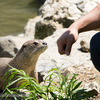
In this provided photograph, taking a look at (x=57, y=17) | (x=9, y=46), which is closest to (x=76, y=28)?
(x=9, y=46)

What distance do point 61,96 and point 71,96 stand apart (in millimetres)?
119

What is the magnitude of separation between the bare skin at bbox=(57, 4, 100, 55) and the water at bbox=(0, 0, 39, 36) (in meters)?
8.58

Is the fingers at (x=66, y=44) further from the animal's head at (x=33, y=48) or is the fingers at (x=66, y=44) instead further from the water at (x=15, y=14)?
the water at (x=15, y=14)

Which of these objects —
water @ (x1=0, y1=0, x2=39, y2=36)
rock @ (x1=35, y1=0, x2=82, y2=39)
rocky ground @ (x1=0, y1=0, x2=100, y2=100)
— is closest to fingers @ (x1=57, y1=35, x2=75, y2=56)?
rocky ground @ (x1=0, y1=0, x2=100, y2=100)

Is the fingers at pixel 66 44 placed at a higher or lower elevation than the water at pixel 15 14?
higher

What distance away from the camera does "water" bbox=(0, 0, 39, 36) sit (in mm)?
11055

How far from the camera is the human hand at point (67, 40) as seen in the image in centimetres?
187

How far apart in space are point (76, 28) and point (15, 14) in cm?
1165

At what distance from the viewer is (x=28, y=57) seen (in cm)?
361

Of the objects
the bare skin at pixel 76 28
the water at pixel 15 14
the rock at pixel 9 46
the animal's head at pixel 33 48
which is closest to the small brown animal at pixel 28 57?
the animal's head at pixel 33 48

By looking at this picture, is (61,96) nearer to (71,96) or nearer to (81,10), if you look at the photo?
(71,96)

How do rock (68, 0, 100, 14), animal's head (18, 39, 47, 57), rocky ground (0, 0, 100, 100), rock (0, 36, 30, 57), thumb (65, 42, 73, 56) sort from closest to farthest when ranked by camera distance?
thumb (65, 42, 73, 56), animal's head (18, 39, 47, 57), rocky ground (0, 0, 100, 100), rock (0, 36, 30, 57), rock (68, 0, 100, 14)

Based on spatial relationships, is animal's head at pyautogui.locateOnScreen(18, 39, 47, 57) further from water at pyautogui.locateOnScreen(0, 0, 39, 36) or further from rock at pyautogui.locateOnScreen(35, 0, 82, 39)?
water at pyautogui.locateOnScreen(0, 0, 39, 36)

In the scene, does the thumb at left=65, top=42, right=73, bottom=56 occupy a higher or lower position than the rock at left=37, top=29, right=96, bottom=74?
higher
